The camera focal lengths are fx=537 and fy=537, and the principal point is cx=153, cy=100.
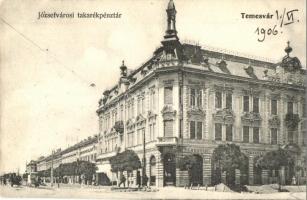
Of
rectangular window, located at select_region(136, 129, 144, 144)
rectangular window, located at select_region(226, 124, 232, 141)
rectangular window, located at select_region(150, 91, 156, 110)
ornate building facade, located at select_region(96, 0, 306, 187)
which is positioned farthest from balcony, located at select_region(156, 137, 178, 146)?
rectangular window, located at select_region(226, 124, 232, 141)

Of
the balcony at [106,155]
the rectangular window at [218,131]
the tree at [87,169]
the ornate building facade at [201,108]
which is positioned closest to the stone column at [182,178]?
the ornate building facade at [201,108]

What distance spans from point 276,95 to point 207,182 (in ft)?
9.12

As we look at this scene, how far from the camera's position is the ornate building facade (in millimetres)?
13359

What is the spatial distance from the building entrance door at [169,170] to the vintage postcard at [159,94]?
26mm

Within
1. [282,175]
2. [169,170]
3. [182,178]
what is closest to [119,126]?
[169,170]

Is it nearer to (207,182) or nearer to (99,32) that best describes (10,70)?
(99,32)

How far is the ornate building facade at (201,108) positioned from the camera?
13359mm

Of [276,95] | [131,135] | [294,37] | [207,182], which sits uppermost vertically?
[294,37]

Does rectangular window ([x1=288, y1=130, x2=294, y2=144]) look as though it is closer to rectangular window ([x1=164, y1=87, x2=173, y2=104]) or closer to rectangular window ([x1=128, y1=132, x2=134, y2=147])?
rectangular window ([x1=164, y1=87, x2=173, y2=104])

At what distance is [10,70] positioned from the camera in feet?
45.3

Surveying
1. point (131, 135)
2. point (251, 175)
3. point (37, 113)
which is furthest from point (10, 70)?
point (251, 175)

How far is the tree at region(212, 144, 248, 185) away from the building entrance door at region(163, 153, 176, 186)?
108 centimetres

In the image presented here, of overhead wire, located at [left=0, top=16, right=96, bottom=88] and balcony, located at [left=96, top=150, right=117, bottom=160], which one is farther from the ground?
overhead wire, located at [left=0, top=16, right=96, bottom=88]

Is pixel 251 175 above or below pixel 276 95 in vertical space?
below
